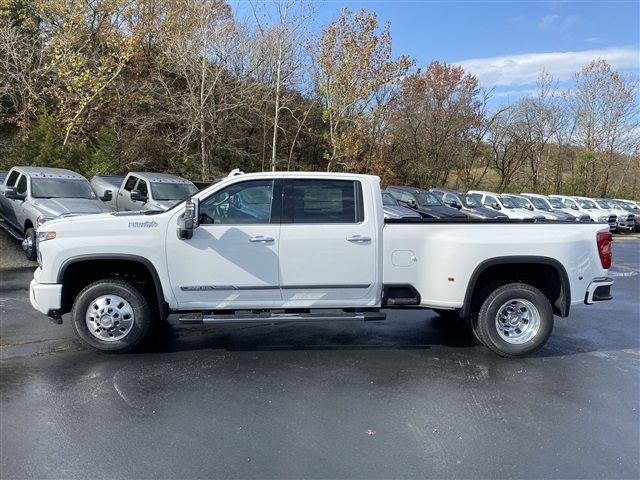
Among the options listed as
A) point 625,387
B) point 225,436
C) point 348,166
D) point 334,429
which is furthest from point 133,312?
point 348,166

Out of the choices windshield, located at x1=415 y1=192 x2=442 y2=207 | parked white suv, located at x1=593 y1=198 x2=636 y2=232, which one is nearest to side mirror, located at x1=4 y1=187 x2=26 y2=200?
windshield, located at x1=415 y1=192 x2=442 y2=207

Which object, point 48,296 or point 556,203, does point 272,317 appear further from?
point 556,203

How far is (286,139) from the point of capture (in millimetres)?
32406

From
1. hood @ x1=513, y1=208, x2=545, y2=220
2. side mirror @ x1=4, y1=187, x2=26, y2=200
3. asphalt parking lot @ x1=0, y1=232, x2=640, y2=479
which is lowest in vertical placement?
asphalt parking lot @ x1=0, y1=232, x2=640, y2=479

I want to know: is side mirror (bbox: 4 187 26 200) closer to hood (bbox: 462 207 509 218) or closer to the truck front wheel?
the truck front wheel

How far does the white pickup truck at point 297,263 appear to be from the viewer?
17.6 ft

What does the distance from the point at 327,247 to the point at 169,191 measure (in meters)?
9.75

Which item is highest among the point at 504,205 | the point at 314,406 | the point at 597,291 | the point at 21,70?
the point at 21,70

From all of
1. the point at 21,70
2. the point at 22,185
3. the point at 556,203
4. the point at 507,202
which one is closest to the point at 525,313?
the point at 22,185

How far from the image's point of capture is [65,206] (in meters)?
11.0

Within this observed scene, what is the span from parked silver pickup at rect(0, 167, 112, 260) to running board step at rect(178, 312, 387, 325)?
260 inches

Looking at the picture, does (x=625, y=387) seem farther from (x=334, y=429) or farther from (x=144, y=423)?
(x=144, y=423)

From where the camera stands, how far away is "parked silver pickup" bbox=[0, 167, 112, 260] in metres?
10.8

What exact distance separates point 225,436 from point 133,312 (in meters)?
2.10
